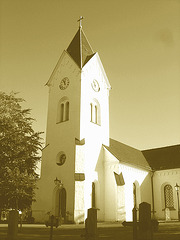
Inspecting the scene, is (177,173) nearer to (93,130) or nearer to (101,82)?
(93,130)

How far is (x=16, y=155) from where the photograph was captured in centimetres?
2639

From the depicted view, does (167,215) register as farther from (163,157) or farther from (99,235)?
(99,235)

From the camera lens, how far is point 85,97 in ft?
95.7

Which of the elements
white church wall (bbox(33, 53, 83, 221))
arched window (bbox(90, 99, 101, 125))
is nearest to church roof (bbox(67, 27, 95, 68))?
white church wall (bbox(33, 53, 83, 221))

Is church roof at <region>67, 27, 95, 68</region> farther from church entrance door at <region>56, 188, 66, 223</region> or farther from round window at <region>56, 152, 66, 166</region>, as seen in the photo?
church entrance door at <region>56, 188, 66, 223</region>

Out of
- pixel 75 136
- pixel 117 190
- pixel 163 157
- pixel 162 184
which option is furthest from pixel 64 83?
pixel 163 157

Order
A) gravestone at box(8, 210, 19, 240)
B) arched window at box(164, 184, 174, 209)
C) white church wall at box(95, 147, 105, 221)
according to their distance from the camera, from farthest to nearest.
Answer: arched window at box(164, 184, 174, 209) → white church wall at box(95, 147, 105, 221) → gravestone at box(8, 210, 19, 240)

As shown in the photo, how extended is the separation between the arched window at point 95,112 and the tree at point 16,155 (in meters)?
6.42

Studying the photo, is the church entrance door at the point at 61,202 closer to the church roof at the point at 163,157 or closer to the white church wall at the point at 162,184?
the white church wall at the point at 162,184

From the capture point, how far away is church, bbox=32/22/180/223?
25844 mm

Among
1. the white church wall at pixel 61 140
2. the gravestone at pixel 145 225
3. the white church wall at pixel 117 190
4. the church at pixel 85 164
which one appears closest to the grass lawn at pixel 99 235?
the gravestone at pixel 145 225

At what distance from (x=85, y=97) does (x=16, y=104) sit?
24.5ft

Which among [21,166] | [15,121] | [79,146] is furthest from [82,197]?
[15,121]

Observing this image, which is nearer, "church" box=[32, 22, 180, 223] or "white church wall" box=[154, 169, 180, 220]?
"church" box=[32, 22, 180, 223]
